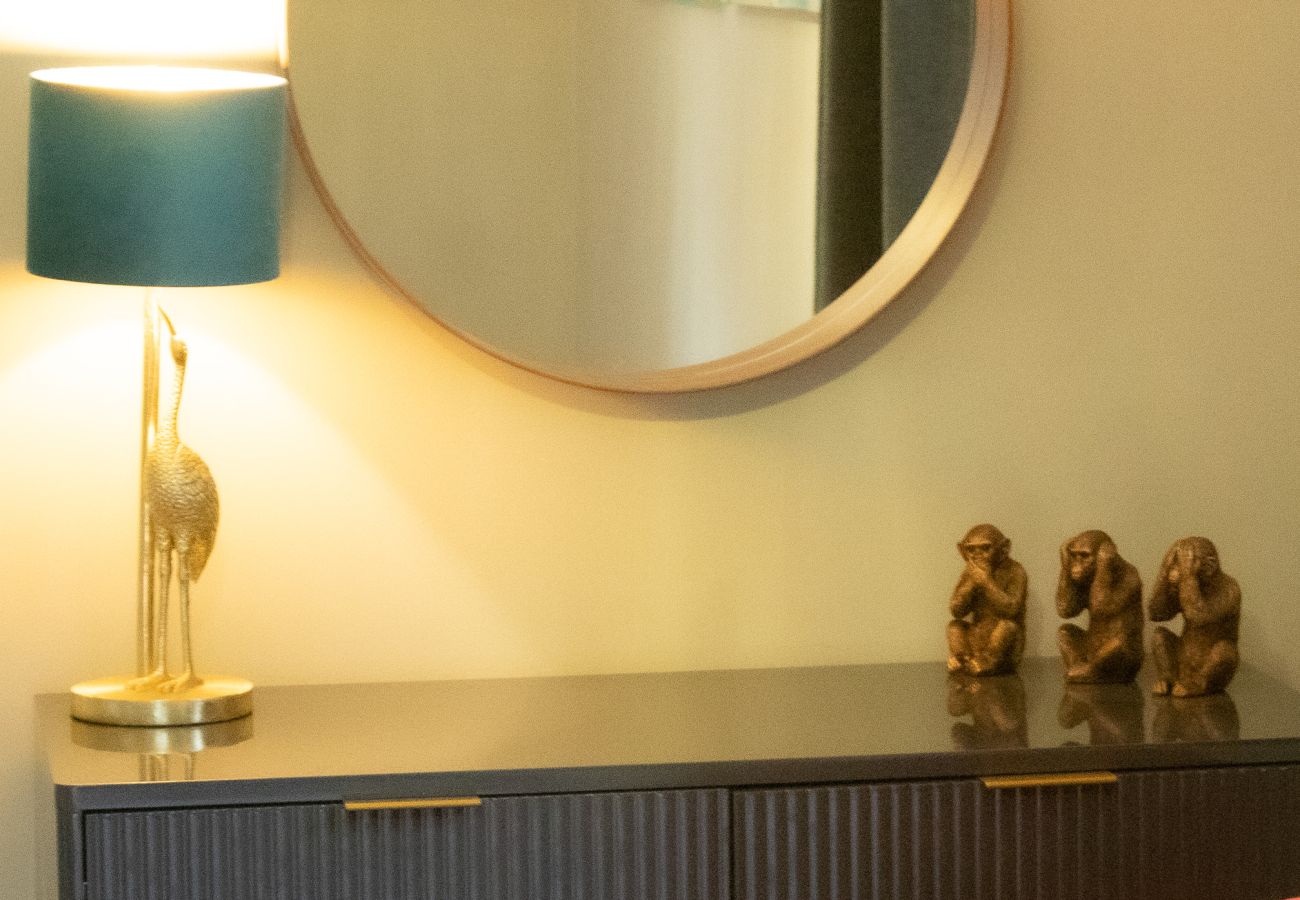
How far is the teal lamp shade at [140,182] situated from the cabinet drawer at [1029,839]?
2.41 feet

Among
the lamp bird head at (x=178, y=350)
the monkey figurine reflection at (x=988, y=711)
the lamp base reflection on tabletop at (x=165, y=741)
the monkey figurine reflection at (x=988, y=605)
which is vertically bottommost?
the monkey figurine reflection at (x=988, y=711)

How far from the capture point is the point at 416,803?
1.58 metres

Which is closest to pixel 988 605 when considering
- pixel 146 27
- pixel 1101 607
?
pixel 1101 607

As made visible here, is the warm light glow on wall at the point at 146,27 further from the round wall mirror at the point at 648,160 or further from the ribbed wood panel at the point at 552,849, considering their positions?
the ribbed wood panel at the point at 552,849

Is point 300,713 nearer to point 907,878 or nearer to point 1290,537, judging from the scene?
point 907,878

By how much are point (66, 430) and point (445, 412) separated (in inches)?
16.5

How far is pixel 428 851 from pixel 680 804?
0.78 ft

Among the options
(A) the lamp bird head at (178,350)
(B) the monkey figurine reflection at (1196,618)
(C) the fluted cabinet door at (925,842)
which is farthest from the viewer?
(B) the monkey figurine reflection at (1196,618)

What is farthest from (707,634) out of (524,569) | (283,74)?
(283,74)

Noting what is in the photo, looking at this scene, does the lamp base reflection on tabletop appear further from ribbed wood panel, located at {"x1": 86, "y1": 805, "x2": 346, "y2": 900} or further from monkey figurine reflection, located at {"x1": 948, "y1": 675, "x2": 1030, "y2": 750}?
monkey figurine reflection, located at {"x1": 948, "y1": 675, "x2": 1030, "y2": 750}

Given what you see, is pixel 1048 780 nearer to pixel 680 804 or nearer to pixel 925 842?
pixel 925 842

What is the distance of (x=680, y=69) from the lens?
6.52ft

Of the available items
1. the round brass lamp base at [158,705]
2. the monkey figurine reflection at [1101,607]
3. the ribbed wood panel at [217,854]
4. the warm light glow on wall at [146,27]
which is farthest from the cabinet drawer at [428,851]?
the warm light glow on wall at [146,27]

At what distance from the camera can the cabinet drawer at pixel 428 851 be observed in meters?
1.55
